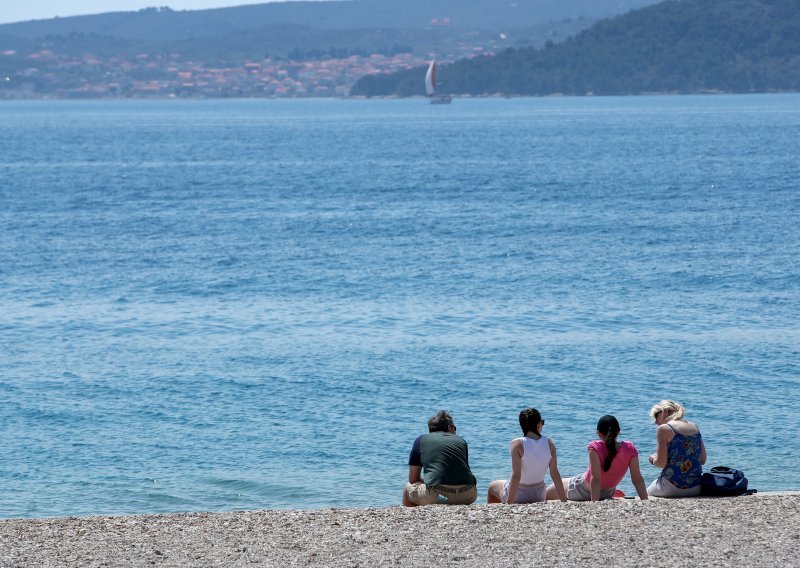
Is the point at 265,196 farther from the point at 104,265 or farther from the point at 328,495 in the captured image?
the point at 328,495

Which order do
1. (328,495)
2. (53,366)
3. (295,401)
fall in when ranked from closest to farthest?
(328,495) → (295,401) → (53,366)

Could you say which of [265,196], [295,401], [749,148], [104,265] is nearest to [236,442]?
[295,401]

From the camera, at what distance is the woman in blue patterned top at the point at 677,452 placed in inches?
411

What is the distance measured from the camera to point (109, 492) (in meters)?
15.0

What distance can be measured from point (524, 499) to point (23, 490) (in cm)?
723

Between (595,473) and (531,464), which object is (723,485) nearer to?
(595,473)

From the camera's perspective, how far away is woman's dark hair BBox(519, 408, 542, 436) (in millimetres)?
10305

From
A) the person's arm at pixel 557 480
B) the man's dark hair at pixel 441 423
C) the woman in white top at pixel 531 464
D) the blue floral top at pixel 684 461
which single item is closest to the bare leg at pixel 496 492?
the woman in white top at pixel 531 464

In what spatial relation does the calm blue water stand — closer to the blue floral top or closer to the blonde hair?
the blue floral top

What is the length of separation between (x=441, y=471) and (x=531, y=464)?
30.2 inches

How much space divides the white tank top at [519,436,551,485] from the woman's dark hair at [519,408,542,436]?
9cm

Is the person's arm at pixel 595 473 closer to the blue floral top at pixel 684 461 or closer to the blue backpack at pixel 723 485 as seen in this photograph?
the blue floral top at pixel 684 461

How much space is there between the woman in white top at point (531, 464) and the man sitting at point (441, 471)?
14.9 inches

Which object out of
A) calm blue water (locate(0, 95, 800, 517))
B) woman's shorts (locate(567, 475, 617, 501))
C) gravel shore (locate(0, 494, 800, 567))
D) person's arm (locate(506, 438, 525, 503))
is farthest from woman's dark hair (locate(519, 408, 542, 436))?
calm blue water (locate(0, 95, 800, 517))
